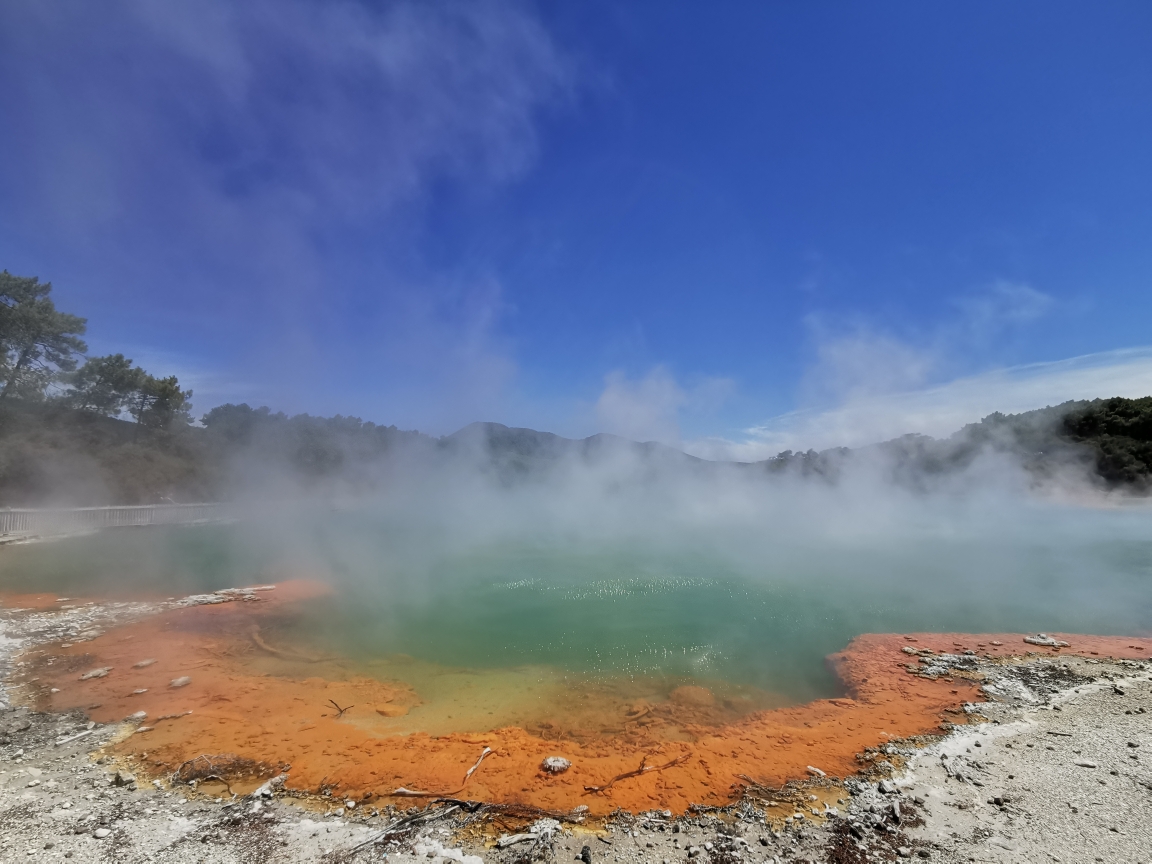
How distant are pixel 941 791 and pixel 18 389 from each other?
39145 millimetres

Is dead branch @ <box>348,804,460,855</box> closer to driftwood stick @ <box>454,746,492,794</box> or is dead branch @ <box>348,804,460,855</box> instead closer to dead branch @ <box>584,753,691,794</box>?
driftwood stick @ <box>454,746,492,794</box>

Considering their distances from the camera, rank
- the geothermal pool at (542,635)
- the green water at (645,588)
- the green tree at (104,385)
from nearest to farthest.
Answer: the geothermal pool at (542,635) < the green water at (645,588) < the green tree at (104,385)

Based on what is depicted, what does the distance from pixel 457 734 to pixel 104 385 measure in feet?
122

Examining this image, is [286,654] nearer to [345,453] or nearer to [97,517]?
[97,517]

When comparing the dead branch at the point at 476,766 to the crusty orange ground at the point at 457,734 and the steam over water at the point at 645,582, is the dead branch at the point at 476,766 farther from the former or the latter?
the steam over water at the point at 645,582

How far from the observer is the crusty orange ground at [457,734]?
14.4ft

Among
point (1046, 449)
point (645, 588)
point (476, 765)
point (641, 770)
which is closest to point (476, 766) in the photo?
point (476, 765)

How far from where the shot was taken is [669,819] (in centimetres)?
384

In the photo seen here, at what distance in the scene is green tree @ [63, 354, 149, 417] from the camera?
92.9 feet

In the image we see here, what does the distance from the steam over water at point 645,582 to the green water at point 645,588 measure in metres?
0.06

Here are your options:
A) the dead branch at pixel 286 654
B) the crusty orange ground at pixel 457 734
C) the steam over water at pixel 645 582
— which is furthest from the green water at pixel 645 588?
the crusty orange ground at pixel 457 734

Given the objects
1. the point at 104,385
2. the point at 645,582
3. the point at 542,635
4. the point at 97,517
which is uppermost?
the point at 104,385

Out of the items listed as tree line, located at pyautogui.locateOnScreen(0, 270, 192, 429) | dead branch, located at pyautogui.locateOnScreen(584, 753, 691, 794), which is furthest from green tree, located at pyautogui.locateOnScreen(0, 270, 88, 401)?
dead branch, located at pyautogui.locateOnScreen(584, 753, 691, 794)

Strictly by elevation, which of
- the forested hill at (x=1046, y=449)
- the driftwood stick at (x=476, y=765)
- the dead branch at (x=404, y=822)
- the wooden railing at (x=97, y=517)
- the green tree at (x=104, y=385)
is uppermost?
the green tree at (x=104, y=385)
